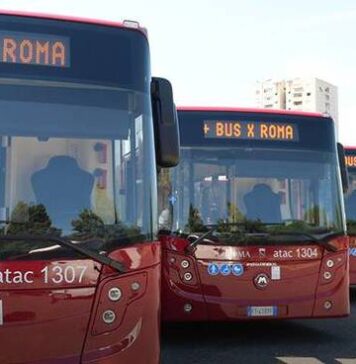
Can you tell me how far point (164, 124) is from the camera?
16.7 ft

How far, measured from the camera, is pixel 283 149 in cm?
789

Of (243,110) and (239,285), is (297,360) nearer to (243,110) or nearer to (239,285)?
(239,285)

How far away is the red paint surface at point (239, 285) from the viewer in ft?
24.3

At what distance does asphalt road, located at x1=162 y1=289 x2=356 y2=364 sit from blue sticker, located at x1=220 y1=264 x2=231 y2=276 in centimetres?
78

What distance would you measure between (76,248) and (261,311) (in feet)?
11.5

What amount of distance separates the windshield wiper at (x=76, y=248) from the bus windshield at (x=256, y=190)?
3038mm

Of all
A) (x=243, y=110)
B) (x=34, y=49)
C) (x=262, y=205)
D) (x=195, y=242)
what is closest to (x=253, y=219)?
(x=262, y=205)

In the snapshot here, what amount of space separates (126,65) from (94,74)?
0.77ft

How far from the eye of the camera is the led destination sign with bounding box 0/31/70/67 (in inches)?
182

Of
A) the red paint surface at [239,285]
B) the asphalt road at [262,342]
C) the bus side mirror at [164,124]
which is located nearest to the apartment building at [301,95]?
the asphalt road at [262,342]

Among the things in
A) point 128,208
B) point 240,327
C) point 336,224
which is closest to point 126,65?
point 128,208

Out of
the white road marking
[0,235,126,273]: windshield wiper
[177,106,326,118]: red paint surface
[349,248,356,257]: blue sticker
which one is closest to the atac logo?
the white road marking

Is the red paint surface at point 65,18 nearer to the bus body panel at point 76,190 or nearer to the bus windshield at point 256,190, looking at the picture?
the bus body panel at point 76,190

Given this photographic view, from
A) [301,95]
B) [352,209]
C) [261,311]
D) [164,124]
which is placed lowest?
[261,311]
